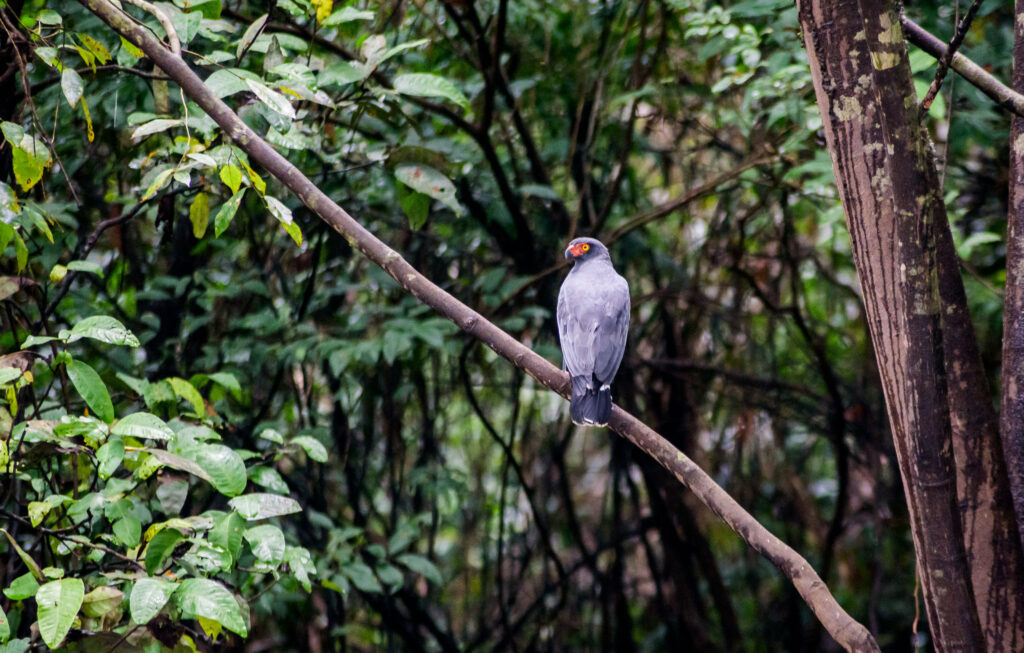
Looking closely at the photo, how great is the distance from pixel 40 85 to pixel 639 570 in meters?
5.42

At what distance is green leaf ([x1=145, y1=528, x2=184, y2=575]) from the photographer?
221cm

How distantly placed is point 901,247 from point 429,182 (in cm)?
189

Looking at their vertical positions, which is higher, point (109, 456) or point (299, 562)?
point (109, 456)

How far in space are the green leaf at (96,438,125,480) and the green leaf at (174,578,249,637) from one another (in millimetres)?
336

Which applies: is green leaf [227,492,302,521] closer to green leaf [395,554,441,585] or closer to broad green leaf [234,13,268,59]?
broad green leaf [234,13,268,59]

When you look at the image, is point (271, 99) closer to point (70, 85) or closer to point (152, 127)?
point (152, 127)

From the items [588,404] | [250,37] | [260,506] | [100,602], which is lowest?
[100,602]

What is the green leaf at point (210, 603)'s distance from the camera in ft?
6.41

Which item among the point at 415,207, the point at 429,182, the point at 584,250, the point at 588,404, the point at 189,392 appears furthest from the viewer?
the point at 584,250

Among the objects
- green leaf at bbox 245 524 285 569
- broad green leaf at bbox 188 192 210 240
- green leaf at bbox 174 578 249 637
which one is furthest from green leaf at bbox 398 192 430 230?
green leaf at bbox 174 578 249 637

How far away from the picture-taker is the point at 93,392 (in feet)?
7.36

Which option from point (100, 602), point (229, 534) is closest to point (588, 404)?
point (229, 534)

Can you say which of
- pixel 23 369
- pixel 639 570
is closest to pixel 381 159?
pixel 23 369

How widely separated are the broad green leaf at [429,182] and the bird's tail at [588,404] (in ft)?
2.65
